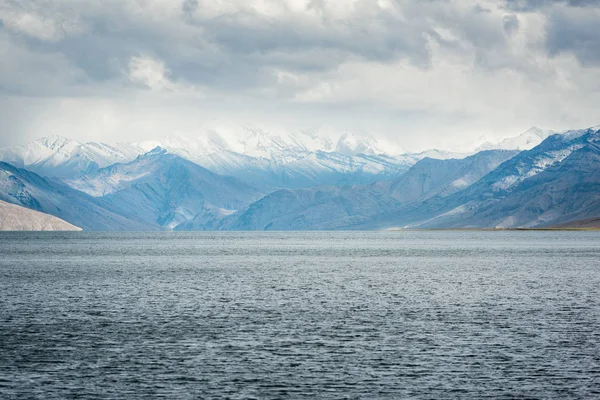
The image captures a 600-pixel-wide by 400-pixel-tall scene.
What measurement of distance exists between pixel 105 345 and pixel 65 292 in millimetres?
43828

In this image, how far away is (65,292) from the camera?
102 meters

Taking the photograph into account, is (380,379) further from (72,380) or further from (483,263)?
(483,263)

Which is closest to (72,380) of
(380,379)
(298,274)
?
(380,379)

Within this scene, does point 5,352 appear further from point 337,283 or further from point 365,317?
point 337,283

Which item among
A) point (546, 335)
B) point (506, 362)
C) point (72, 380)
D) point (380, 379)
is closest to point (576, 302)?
point (546, 335)

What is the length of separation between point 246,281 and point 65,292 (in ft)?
98.0

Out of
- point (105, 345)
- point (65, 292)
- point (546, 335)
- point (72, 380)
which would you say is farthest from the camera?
point (65, 292)

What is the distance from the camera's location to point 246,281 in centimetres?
12275

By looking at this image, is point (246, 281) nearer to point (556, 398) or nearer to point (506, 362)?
point (506, 362)

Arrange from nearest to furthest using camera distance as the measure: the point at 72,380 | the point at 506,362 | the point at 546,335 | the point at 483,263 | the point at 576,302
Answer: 1. the point at 72,380
2. the point at 506,362
3. the point at 546,335
4. the point at 576,302
5. the point at 483,263

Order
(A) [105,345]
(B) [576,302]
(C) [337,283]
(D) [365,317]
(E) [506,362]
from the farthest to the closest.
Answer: (C) [337,283] → (B) [576,302] → (D) [365,317] → (A) [105,345] → (E) [506,362]

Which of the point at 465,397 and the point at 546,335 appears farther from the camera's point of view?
the point at 546,335

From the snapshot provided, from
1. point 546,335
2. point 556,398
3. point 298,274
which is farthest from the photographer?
point 298,274

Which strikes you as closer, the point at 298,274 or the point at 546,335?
the point at 546,335
